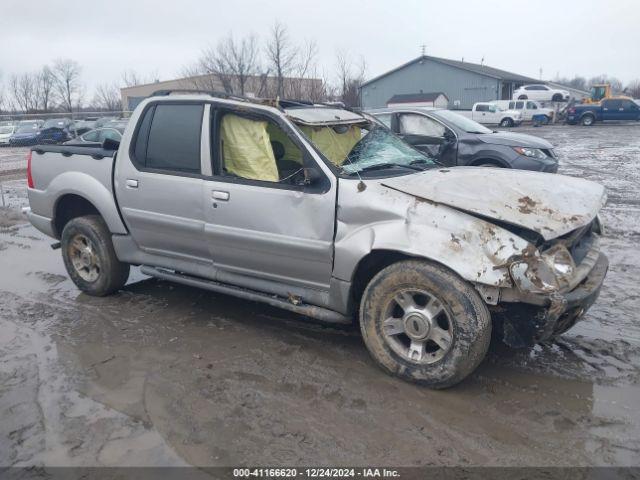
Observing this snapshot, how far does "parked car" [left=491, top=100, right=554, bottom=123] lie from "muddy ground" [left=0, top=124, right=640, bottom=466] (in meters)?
33.7

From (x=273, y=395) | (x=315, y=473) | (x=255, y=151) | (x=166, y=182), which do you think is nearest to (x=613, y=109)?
(x=255, y=151)

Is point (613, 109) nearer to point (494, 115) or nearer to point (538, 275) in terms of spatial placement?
point (494, 115)

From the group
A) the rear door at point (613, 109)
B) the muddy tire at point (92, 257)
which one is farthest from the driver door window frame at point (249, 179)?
the rear door at point (613, 109)

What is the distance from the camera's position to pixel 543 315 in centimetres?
329

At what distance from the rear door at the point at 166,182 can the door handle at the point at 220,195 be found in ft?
0.48

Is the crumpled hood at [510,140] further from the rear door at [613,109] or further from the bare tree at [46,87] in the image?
the bare tree at [46,87]

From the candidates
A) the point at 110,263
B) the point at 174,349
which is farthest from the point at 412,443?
the point at 110,263

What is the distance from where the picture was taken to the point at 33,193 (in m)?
5.84

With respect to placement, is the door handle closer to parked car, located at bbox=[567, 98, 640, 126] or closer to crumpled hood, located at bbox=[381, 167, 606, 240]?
crumpled hood, located at bbox=[381, 167, 606, 240]

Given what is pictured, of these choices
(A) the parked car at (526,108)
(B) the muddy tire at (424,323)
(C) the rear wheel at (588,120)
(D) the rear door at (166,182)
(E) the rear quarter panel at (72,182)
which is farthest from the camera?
(A) the parked car at (526,108)

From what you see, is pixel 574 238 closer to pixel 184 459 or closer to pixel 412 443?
pixel 412 443

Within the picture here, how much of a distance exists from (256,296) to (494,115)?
3374cm

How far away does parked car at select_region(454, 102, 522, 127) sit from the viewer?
34656 millimetres

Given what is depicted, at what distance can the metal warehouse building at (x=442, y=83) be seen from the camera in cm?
4647
